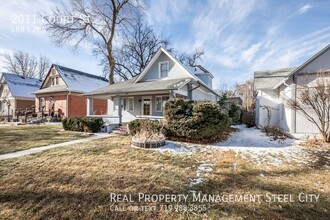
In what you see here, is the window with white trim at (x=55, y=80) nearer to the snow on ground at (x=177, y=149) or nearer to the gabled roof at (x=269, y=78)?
the snow on ground at (x=177, y=149)

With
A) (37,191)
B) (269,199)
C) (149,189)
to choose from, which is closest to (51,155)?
(37,191)

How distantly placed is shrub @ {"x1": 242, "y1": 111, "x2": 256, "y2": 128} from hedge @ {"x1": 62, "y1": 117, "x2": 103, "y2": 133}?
14526 millimetres

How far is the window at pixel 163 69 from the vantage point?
634 inches

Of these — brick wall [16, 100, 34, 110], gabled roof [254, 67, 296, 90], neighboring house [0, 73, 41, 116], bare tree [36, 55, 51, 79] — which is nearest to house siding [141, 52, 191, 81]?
gabled roof [254, 67, 296, 90]

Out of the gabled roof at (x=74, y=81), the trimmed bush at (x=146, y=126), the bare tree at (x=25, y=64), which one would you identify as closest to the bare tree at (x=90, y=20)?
the gabled roof at (x=74, y=81)

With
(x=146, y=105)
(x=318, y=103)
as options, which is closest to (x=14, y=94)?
(x=146, y=105)

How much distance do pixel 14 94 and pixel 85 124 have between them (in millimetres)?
23399

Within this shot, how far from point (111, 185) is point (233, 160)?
437cm

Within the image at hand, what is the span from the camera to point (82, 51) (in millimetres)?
23719

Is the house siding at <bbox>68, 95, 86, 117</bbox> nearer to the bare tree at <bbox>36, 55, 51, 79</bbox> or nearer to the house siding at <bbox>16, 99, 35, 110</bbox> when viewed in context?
the house siding at <bbox>16, 99, 35, 110</bbox>

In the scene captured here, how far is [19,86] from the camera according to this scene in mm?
29766

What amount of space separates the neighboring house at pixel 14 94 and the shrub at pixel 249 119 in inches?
1256

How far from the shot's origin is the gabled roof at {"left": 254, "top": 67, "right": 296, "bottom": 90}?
15348 millimetres

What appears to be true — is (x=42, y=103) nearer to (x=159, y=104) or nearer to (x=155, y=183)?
(x=159, y=104)
